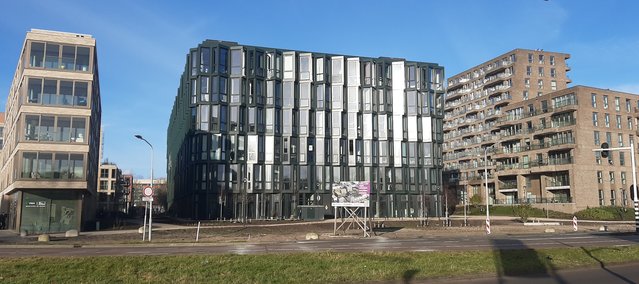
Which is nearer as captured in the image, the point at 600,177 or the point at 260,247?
the point at 260,247

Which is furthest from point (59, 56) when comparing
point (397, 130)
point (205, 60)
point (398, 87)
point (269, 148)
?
point (398, 87)

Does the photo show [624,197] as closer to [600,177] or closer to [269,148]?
[600,177]

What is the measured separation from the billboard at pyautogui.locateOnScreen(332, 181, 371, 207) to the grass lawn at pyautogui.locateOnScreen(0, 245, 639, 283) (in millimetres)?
18148

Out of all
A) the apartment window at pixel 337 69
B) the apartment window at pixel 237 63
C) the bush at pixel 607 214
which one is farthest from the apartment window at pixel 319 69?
the bush at pixel 607 214

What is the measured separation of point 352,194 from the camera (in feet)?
124

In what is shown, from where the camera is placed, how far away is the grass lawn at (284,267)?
14.7 m

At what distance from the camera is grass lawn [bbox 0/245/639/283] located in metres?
14.7

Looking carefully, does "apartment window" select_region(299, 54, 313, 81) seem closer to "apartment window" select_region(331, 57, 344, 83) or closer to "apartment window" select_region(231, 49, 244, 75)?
"apartment window" select_region(331, 57, 344, 83)

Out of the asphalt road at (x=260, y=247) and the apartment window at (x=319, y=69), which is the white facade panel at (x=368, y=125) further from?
the asphalt road at (x=260, y=247)

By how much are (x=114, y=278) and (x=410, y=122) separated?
62699 mm

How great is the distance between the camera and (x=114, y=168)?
15788cm

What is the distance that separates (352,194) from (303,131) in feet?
108

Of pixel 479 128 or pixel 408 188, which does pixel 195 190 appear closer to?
pixel 408 188

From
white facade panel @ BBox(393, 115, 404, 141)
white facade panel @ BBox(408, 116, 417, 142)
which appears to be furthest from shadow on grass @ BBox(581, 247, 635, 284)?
white facade panel @ BBox(408, 116, 417, 142)
